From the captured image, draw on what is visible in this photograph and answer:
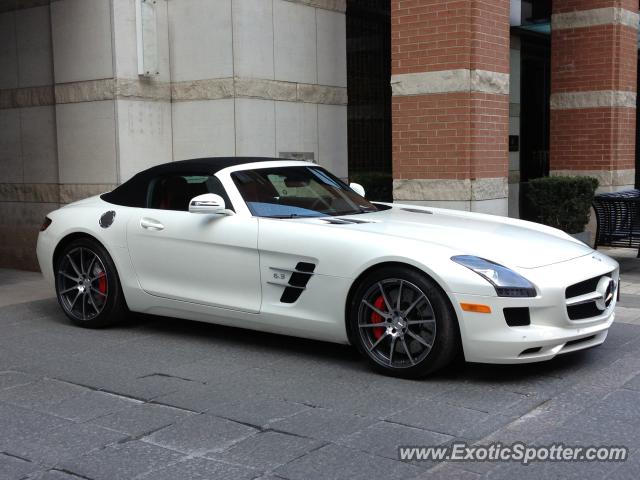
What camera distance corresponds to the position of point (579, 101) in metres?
13.5

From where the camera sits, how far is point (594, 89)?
43.9 feet

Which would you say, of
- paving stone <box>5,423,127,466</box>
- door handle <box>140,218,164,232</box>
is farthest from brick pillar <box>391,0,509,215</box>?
paving stone <box>5,423,127,466</box>

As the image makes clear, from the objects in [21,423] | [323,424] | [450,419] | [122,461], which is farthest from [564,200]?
[122,461]

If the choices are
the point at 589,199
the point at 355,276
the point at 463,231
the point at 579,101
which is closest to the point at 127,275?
the point at 355,276

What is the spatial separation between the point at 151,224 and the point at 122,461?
297cm

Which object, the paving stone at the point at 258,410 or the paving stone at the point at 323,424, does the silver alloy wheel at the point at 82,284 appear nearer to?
the paving stone at the point at 258,410

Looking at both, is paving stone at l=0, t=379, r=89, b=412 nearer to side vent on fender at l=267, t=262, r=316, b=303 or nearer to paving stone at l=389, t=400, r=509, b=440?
side vent on fender at l=267, t=262, r=316, b=303

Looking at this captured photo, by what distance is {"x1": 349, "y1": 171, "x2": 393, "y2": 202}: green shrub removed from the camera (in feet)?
39.9

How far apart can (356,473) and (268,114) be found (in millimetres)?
7558

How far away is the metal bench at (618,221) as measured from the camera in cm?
1070

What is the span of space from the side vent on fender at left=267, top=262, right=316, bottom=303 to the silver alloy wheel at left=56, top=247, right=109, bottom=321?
188cm

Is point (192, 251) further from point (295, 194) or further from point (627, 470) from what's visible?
point (627, 470)

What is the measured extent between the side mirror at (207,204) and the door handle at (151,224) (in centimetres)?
57

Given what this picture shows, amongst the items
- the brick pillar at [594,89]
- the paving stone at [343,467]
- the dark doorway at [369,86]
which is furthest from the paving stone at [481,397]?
the brick pillar at [594,89]
